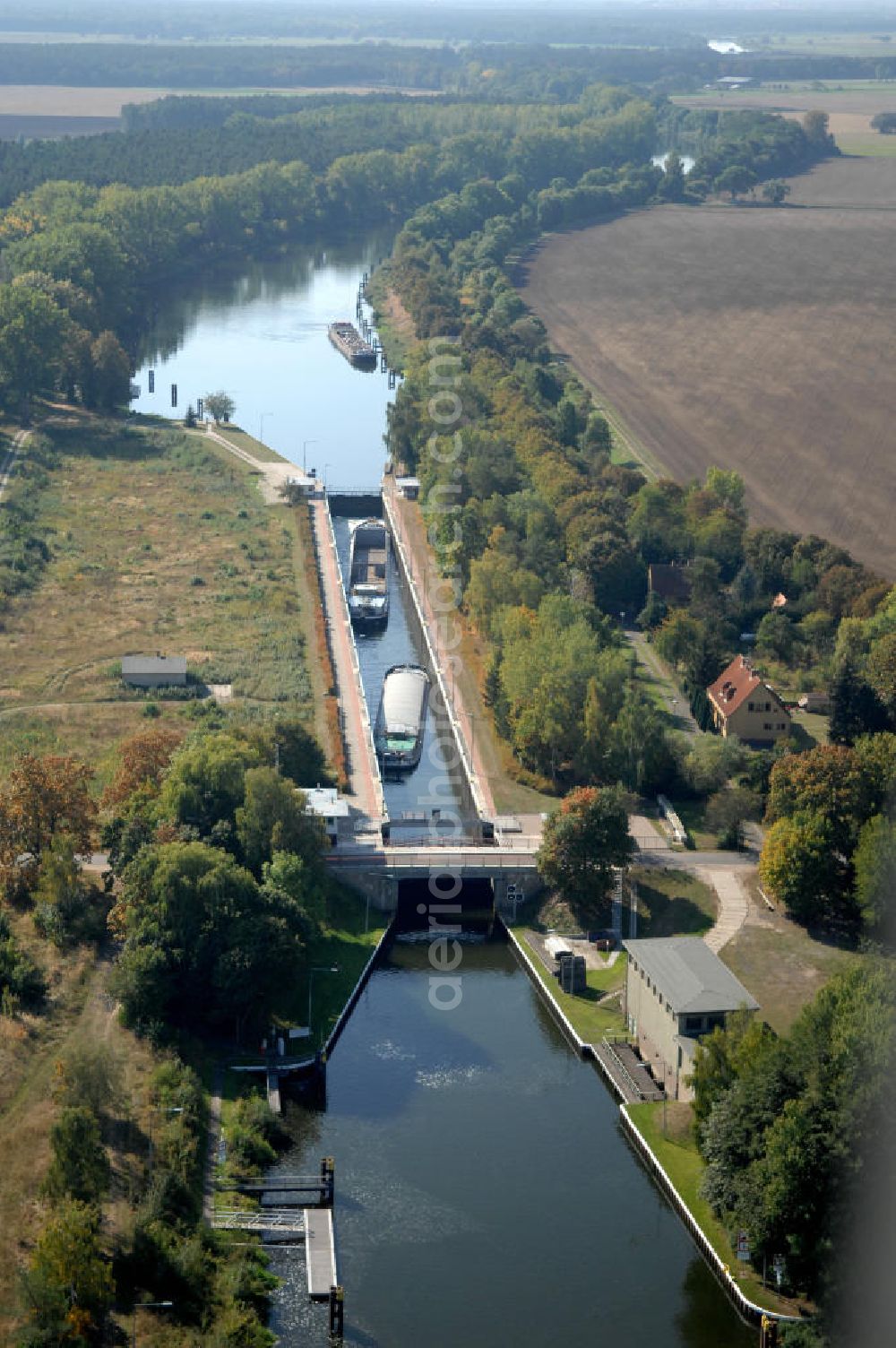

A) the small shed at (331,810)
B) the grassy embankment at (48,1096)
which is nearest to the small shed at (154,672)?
the small shed at (331,810)

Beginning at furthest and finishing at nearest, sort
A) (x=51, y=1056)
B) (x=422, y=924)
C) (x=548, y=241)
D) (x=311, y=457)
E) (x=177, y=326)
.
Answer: (x=548, y=241) < (x=177, y=326) < (x=311, y=457) < (x=422, y=924) < (x=51, y=1056)

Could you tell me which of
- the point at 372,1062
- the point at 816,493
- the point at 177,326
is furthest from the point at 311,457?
the point at 372,1062

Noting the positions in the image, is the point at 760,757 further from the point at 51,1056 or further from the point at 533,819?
the point at 51,1056

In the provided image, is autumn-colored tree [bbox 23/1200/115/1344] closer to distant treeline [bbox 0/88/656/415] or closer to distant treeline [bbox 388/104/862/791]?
distant treeline [bbox 388/104/862/791]

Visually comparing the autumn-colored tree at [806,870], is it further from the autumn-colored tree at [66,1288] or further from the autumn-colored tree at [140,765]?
the autumn-colored tree at [66,1288]

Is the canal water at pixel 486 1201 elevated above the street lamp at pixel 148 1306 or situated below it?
below

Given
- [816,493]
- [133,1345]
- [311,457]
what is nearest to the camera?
[133,1345]
